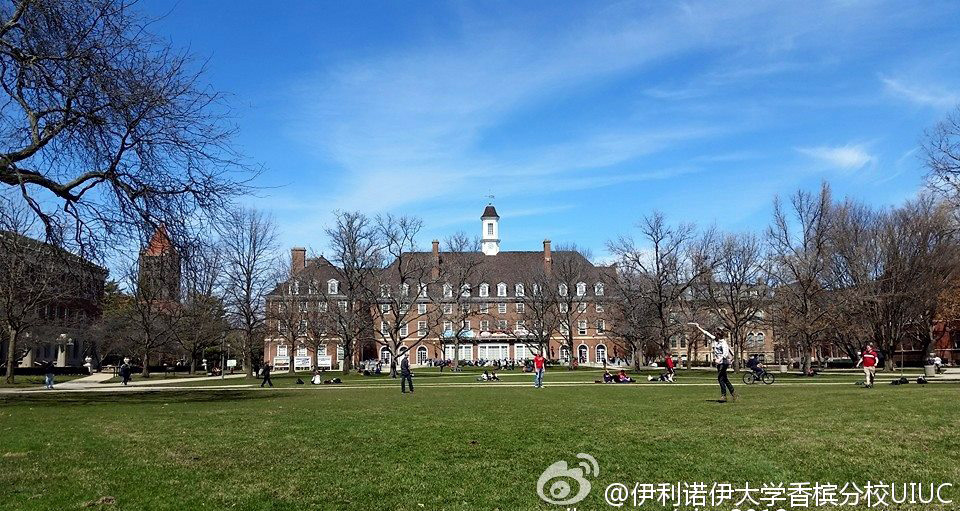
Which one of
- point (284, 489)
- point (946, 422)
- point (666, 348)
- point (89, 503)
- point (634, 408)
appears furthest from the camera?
point (666, 348)

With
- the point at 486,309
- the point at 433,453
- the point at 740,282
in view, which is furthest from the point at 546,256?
the point at 433,453

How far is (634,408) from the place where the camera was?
60.5 ft

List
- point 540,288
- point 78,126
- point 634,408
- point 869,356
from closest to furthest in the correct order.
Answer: point 634,408 → point 78,126 → point 869,356 → point 540,288

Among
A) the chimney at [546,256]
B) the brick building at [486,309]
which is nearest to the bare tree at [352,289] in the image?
the brick building at [486,309]

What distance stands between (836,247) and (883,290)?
5.09 meters

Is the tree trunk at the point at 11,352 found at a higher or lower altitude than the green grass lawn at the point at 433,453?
higher

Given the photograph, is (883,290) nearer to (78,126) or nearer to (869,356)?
(869,356)

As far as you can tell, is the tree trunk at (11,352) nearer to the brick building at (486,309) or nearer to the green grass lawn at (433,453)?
the brick building at (486,309)

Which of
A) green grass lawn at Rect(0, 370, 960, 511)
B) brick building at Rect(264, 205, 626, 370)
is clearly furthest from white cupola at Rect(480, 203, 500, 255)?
green grass lawn at Rect(0, 370, 960, 511)

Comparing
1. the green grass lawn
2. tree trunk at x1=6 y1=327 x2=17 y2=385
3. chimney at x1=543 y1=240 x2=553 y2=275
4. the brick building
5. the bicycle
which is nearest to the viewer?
the green grass lawn

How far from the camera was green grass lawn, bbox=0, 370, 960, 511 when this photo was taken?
8484 millimetres

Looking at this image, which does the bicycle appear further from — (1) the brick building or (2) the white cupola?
(2) the white cupola

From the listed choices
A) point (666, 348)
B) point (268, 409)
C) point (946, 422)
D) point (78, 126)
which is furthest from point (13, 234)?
point (666, 348)

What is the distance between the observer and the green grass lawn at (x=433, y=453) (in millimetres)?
8484
